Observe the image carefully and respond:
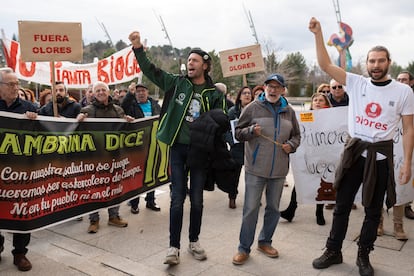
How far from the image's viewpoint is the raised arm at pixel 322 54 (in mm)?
3318

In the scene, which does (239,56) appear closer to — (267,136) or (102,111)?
(102,111)

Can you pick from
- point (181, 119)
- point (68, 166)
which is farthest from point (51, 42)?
point (181, 119)

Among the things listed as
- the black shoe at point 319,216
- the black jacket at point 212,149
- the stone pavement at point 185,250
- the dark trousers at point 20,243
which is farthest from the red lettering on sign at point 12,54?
the black shoe at point 319,216

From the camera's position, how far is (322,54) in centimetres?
342

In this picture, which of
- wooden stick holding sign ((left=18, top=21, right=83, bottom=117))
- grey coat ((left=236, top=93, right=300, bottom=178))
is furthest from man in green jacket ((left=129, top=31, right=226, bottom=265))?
wooden stick holding sign ((left=18, top=21, right=83, bottom=117))

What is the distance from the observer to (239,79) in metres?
43.4

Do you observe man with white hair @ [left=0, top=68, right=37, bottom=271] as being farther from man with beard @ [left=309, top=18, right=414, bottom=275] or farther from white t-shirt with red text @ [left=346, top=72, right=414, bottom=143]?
white t-shirt with red text @ [left=346, top=72, right=414, bottom=143]

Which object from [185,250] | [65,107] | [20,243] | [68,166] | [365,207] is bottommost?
[185,250]

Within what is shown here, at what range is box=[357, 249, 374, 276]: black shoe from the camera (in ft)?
11.3

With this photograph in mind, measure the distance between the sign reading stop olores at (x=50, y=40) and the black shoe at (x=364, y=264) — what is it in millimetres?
3896

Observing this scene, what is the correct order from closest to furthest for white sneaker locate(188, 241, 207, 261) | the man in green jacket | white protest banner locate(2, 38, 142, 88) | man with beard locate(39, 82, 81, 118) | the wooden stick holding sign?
the man in green jacket
white sneaker locate(188, 241, 207, 261)
the wooden stick holding sign
man with beard locate(39, 82, 81, 118)
white protest banner locate(2, 38, 142, 88)

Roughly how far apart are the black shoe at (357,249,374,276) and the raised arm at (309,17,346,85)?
1.65 metres

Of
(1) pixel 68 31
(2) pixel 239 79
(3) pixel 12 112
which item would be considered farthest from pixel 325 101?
(2) pixel 239 79

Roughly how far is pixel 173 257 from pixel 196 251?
0.33 meters
